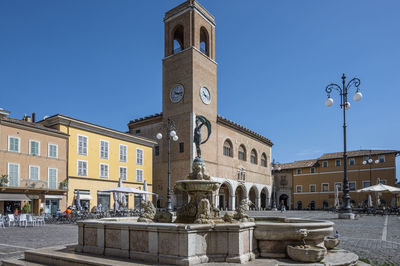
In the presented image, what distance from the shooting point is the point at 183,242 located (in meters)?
5.63

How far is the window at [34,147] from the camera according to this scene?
84.1ft

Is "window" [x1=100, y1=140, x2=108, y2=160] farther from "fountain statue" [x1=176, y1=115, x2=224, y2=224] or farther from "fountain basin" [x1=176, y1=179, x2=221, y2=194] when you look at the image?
"fountain basin" [x1=176, y1=179, x2=221, y2=194]

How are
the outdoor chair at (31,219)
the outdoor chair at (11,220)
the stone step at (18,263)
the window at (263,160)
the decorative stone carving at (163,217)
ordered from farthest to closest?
1. the window at (263,160)
2. the outdoor chair at (31,219)
3. the outdoor chair at (11,220)
4. the decorative stone carving at (163,217)
5. the stone step at (18,263)

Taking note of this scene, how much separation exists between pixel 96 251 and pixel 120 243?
2.54 ft

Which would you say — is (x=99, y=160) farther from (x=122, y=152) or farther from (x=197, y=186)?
(x=197, y=186)

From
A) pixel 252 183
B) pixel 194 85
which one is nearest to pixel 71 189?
pixel 194 85

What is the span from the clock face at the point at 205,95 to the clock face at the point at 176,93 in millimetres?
2416

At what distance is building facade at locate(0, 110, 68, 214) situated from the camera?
2380 cm

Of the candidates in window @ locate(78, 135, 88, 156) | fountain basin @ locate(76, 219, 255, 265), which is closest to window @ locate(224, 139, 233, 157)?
window @ locate(78, 135, 88, 156)

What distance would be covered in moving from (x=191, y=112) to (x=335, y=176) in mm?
27959

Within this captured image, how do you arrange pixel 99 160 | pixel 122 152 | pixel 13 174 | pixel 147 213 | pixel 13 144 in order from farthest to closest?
pixel 122 152
pixel 99 160
pixel 13 144
pixel 13 174
pixel 147 213

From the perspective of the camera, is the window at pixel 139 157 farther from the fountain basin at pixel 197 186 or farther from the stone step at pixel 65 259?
the stone step at pixel 65 259

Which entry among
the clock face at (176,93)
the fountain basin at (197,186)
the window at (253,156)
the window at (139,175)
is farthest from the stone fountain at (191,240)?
the window at (253,156)

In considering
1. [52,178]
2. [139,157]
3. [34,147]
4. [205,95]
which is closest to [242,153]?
[205,95]
